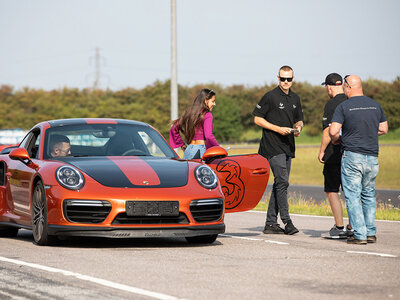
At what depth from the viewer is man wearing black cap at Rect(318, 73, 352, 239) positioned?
10195 millimetres

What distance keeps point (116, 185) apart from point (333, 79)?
3278 mm

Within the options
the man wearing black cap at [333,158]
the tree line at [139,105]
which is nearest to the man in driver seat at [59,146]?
the man wearing black cap at [333,158]

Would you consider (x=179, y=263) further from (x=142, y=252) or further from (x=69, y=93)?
(x=69, y=93)

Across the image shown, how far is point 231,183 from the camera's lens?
9.99 meters

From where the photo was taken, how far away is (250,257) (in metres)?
8.01

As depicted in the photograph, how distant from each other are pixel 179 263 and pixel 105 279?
1.15m

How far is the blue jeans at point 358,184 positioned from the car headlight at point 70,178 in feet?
9.70

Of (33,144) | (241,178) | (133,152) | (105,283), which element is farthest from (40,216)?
(105,283)

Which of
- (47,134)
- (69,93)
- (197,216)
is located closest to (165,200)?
(197,216)

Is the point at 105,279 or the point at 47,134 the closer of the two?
the point at 105,279

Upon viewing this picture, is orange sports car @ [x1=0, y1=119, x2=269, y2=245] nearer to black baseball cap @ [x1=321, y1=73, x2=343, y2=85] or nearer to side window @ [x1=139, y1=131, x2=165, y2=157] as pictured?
side window @ [x1=139, y1=131, x2=165, y2=157]

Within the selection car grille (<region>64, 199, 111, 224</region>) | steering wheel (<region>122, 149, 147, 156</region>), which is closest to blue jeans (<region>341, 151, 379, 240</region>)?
steering wheel (<region>122, 149, 147, 156</region>)

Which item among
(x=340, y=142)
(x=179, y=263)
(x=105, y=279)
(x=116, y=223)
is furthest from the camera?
(x=340, y=142)

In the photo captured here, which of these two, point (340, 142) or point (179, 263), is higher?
point (340, 142)
